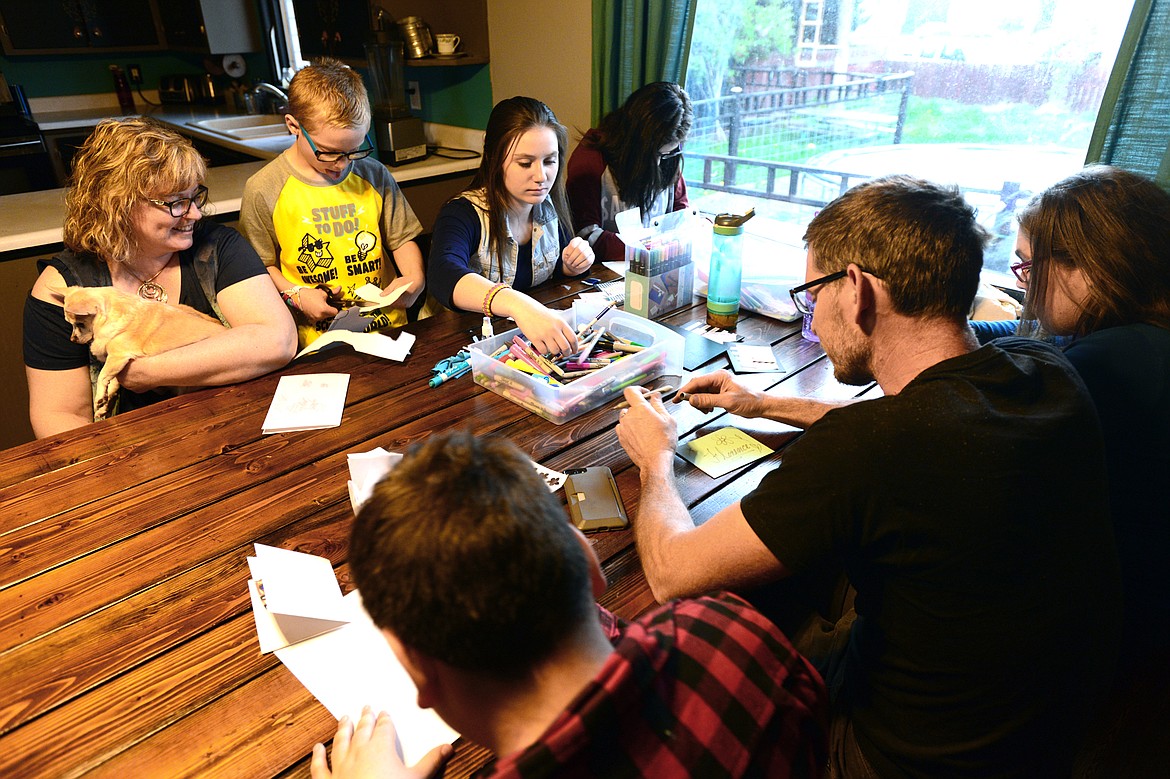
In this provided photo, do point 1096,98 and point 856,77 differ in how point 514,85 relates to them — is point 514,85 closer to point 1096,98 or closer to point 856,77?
point 856,77

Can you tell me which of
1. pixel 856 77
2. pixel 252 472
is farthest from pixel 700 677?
pixel 856 77

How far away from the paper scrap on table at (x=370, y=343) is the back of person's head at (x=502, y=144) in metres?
0.50

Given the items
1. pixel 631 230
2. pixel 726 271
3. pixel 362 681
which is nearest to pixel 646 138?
pixel 631 230

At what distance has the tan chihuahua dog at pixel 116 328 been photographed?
1.52m

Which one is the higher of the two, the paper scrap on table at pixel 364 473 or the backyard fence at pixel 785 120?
the backyard fence at pixel 785 120

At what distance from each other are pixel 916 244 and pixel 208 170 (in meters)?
3.18

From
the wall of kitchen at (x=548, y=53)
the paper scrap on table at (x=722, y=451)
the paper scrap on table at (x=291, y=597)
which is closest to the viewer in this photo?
the paper scrap on table at (x=291, y=597)

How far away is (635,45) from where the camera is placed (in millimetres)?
2951

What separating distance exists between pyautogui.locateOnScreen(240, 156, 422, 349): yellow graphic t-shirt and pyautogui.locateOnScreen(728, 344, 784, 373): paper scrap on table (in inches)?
43.7

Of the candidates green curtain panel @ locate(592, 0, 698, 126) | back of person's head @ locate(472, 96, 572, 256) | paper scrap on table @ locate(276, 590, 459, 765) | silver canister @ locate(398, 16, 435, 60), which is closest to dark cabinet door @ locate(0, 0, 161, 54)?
silver canister @ locate(398, 16, 435, 60)

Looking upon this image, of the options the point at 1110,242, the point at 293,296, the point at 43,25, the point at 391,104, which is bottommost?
the point at 293,296

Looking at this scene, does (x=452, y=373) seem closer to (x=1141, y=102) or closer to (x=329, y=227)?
(x=329, y=227)

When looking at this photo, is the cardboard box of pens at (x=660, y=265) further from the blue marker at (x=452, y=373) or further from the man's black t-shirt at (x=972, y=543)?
the man's black t-shirt at (x=972, y=543)

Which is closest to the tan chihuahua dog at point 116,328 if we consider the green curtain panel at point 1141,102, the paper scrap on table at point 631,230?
the paper scrap on table at point 631,230
